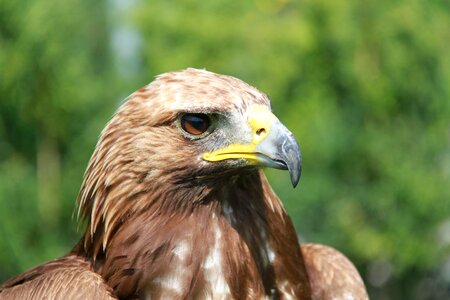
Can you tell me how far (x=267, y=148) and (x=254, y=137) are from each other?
93 mm

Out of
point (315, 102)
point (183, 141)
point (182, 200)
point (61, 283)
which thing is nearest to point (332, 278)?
point (182, 200)

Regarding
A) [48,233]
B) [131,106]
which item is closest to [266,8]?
[48,233]

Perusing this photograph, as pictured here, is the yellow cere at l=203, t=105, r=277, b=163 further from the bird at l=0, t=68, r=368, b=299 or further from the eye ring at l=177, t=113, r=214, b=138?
the eye ring at l=177, t=113, r=214, b=138

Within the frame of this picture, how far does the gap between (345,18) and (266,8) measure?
1.32 m

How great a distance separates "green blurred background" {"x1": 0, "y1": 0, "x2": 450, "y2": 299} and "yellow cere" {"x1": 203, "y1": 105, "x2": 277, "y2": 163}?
5.72 metres

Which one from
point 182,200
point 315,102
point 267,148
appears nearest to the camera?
point 267,148

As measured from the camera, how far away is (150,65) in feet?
35.8

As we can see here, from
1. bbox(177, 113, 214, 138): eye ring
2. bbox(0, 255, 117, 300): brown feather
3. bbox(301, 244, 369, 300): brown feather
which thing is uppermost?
bbox(177, 113, 214, 138): eye ring

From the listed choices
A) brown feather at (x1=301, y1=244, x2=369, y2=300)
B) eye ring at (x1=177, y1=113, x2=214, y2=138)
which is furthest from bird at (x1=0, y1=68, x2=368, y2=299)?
brown feather at (x1=301, y1=244, x2=369, y2=300)

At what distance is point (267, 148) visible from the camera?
12.1ft

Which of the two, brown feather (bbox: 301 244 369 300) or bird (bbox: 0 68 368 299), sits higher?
bird (bbox: 0 68 368 299)

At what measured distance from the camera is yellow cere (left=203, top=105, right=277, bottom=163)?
12.2 feet

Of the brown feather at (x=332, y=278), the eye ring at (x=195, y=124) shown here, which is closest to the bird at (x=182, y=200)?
the eye ring at (x=195, y=124)

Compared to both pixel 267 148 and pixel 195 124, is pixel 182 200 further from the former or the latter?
pixel 267 148
